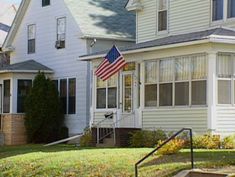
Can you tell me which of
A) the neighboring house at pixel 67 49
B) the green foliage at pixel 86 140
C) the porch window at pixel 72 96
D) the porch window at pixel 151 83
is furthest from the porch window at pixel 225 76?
the porch window at pixel 72 96

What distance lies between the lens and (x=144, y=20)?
98.8 feet

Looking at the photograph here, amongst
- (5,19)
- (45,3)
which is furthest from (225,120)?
(5,19)

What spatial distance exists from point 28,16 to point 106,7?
5.17 m

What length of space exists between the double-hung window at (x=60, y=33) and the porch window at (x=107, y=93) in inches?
233

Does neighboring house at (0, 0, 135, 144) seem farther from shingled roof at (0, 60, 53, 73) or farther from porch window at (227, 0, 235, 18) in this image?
porch window at (227, 0, 235, 18)

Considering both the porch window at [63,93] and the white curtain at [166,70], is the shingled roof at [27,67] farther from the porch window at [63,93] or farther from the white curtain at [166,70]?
the white curtain at [166,70]

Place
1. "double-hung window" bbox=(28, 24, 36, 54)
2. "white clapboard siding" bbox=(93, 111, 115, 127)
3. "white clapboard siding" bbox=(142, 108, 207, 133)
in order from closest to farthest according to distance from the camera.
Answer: "white clapboard siding" bbox=(142, 108, 207, 133)
"white clapboard siding" bbox=(93, 111, 115, 127)
"double-hung window" bbox=(28, 24, 36, 54)

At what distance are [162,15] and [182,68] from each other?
5222mm

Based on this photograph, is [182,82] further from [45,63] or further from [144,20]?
[45,63]

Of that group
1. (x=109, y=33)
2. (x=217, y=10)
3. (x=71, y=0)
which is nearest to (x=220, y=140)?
(x=217, y=10)

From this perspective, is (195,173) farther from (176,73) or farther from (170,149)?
(176,73)

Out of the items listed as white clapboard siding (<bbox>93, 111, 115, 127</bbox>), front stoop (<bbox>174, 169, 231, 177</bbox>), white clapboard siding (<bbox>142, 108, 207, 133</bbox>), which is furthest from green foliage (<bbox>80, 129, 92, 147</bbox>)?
front stoop (<bbox>174, 169, 231, 177</bbox>)

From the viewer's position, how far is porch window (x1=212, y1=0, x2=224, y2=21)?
2566 centimetres

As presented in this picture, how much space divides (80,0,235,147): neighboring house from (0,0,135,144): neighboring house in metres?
3.17
